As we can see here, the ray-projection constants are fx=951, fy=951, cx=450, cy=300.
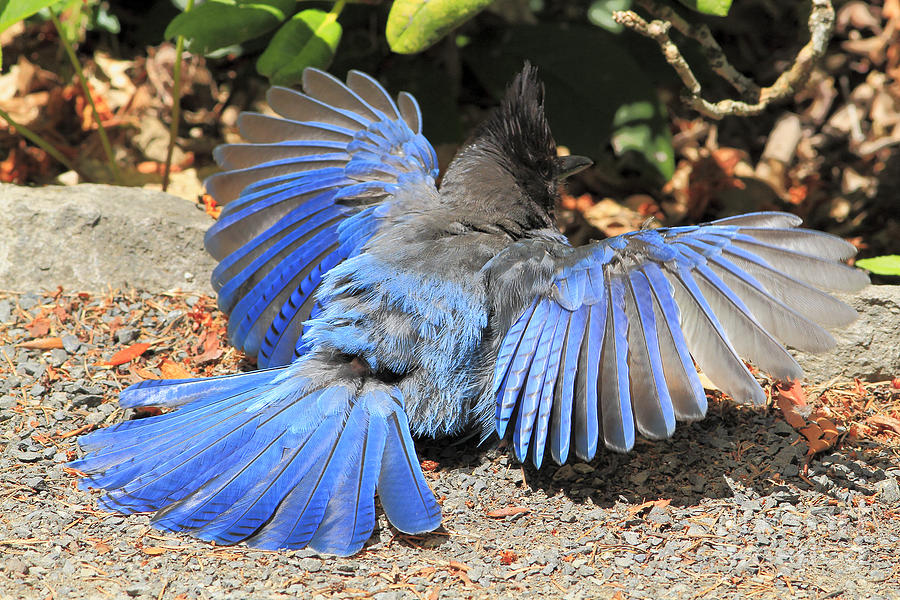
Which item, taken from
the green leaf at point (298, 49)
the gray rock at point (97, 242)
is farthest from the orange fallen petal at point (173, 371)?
the green leaf at point (298, 49)

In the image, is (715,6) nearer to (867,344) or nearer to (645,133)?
(645,133)

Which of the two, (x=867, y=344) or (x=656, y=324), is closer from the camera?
(x=656, y=324)

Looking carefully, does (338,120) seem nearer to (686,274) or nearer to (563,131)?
(563,131)

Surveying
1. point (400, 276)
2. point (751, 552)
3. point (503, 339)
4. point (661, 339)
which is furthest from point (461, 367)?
point (751, 552)

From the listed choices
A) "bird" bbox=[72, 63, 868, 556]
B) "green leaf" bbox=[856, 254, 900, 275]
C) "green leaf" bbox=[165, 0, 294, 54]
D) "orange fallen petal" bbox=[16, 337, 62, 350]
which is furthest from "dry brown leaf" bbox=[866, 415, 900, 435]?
"orange fallen petal" bbox=[16, 337, 62, 350]

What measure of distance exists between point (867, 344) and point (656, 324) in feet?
4.06

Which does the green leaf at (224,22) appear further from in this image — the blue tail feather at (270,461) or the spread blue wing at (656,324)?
the spread blue wing at (656,324)

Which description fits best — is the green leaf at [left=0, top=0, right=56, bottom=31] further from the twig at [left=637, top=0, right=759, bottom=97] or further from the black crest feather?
the twig at [left=637, top=0, right=759, bottom=97]

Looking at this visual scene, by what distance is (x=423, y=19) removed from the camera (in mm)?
3873

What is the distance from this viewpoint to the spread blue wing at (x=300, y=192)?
375 centimetres

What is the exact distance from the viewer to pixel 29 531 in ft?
9.26

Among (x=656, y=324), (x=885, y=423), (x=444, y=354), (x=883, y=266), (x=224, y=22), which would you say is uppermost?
(x=224, y=22)

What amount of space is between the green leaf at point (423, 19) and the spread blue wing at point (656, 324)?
4.09ft

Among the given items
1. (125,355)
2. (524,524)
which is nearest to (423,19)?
(125,355)
